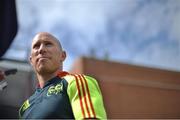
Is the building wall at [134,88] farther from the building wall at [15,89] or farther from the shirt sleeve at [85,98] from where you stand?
the shirt sleeve at [85,98]

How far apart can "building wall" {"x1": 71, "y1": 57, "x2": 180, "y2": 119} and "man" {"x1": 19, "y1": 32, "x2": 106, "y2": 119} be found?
18546mm

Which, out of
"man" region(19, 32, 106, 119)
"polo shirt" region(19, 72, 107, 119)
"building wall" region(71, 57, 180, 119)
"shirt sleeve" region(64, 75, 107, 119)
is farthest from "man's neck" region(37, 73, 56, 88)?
"building wall" region(71, 57, 180, 119)

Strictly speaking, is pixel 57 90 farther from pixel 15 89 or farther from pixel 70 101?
pixel 15 89

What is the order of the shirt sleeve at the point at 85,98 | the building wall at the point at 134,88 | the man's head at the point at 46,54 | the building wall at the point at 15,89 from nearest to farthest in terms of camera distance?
the shirt sleeve at the point at 85,98
the man's head at the point at 46,54
the building wall at the point at 15,89
the building wall at the point at 134,88

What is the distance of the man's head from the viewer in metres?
2.61

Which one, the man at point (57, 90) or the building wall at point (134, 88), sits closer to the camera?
the man at point (57, 90)

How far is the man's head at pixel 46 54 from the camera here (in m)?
2.61

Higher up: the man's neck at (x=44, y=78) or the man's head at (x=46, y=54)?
the man's head at (x=46, y=54)

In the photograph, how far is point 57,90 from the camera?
2.42m

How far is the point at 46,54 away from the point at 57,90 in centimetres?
29

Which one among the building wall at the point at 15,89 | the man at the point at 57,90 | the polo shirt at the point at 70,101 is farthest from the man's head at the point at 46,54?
the building wall at the point at 15,89

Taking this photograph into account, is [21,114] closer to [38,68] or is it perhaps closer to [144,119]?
[38,68]

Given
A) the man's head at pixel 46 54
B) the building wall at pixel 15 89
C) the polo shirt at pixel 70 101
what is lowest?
the building wall at pixel 15 89

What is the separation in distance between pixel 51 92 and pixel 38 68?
22cm
